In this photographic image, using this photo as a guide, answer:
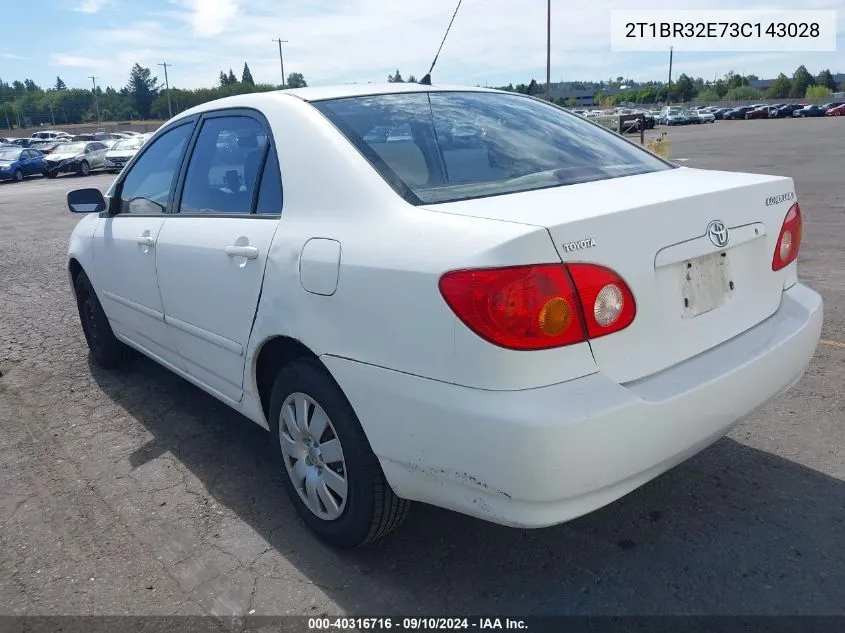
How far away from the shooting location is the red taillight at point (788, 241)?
2734 mm

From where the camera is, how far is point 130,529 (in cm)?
305

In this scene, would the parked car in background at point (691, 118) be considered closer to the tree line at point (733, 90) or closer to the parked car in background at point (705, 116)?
the parked car in background at point (705, 116)

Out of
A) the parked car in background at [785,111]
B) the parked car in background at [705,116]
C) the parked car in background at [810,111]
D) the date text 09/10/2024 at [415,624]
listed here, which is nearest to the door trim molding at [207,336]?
the date text 09/10/2024 at [415,624]

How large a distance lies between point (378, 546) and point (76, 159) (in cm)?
3295

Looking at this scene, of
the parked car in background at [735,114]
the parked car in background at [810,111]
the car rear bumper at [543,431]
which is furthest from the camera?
the parked car in background at [735,114]

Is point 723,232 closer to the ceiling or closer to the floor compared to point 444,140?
closer to the floor

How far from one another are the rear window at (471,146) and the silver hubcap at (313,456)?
893mm

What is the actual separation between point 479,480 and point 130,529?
173 cm

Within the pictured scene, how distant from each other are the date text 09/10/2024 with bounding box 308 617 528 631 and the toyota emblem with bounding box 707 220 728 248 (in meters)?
1.39

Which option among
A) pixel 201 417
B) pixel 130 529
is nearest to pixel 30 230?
pixel 201 417

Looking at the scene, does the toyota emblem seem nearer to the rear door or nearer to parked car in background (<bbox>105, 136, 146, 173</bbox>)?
the rear door

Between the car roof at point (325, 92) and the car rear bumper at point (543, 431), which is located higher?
the car roof at point (325, 92)

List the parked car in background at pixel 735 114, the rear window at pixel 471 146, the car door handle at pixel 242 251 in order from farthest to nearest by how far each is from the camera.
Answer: the parked car in background at pixel 735 114 < the car door handle at pixel 242 251 < the rear window at pixel 471 146

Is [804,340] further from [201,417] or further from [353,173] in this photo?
[201,417]
